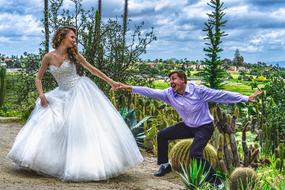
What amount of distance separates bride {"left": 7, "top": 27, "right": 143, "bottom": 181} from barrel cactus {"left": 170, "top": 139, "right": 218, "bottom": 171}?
0.71 m

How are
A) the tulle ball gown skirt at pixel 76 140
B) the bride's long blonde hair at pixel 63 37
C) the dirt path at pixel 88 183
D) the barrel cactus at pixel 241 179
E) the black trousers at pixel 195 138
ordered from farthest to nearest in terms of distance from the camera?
1. the bride's long blonde hair at pixel 63 37
2. the black trousers at pixel 195 138
3. the tulle ball gown skirt at pixel 76 140
4. the dirt path at pixel 88 183
5. the barrel cactus at pixel 241 179

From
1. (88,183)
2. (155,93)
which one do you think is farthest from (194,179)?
(155,93)

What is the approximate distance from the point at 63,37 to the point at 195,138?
212cm

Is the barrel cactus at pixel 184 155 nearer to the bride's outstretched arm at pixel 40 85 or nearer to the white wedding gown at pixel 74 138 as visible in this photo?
the white wedding gown at pixel 74 138

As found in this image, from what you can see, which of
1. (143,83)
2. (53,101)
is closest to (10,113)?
(143,83)

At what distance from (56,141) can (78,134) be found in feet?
0.93

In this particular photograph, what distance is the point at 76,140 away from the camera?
814 centimetres

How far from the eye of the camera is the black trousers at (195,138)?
26.9 ft

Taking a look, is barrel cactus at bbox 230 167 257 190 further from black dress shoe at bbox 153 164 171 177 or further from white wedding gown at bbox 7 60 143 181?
black dress shoe at bbox 153 164 171 177

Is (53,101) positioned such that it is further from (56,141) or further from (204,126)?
(204,126)

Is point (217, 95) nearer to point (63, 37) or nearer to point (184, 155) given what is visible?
point (184, 155)

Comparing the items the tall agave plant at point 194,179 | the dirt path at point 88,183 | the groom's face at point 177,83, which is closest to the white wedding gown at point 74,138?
the dirt path at point 88,183

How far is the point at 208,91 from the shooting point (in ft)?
27.1

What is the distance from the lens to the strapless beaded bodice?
859 centimetres
